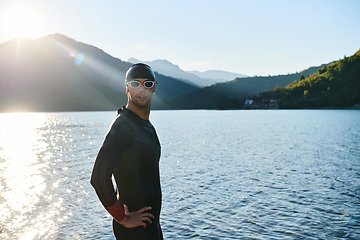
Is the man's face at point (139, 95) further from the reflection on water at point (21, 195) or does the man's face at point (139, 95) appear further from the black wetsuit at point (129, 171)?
the reflection on water at point (21, 195)

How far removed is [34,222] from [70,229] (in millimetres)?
1815

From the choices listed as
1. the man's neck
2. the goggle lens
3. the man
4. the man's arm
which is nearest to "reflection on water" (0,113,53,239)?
the man

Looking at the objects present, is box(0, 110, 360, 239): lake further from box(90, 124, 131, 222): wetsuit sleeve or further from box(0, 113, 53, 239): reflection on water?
box(90, 124, 131, 222): wetsuit sleeve

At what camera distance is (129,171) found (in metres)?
3.15

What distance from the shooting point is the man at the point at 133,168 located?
296cm

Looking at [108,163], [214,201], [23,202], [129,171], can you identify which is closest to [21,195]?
[23,202]

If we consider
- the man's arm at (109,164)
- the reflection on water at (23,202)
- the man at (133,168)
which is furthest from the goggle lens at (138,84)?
the reflection on water at (23,202)

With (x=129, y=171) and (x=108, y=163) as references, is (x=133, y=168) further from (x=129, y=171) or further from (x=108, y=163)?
(x=108, y=163)

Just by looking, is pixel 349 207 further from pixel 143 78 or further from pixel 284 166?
pixel 143 78

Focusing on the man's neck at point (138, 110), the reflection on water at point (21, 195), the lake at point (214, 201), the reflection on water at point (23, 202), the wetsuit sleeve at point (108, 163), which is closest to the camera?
the wetsuit sleeve at point (108, 163)

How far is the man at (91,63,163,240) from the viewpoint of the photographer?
2955 mm

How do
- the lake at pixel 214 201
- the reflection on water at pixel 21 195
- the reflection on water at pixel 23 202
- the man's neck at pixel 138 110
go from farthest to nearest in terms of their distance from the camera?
the reflection on water at pixel 21 195 < the reflection on water at pixel 23 202 < the lake at pixel 214 201 < the man's neck at pixel 138 110

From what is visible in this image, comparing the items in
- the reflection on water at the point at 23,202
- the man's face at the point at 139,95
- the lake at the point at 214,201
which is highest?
the man's face at the point at 139,95

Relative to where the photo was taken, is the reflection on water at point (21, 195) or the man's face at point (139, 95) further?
the reflection on water at point (21, 195)
